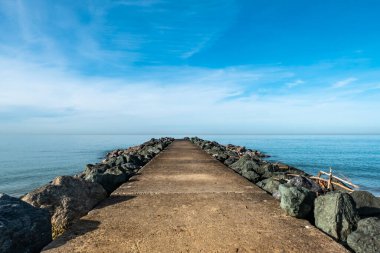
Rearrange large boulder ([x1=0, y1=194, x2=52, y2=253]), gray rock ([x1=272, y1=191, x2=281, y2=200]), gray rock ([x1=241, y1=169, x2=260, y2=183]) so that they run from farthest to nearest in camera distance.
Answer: gray rock ([x1=241, y1=169, x2=260, y2=183]) < gray rock ([x1=272, y1=191, x2=281, y2=200]) < large boulder ([x1=0, y1=194, x2=52, y2=253])

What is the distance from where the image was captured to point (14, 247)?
2355 millimetres

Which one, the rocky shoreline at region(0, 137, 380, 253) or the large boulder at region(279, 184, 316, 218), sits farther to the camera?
the large boulder at region(279, 184, 316, 218)

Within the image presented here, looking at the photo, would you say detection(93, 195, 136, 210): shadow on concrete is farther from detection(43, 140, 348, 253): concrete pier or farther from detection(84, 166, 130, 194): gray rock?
detection(84, 166, 130, 194): gray rock

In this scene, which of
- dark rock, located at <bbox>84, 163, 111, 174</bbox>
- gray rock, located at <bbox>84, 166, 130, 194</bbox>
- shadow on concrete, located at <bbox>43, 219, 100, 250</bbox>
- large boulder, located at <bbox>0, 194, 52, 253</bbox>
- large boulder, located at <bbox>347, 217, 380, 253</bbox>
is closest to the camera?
large boulder, located at <bbox>0, 194, 52, 253</bbox>

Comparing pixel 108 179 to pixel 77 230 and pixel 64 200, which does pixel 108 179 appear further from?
pixel 77 230

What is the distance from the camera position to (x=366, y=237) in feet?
8.50

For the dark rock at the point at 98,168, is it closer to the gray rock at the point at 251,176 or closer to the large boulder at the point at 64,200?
the large boulder at the point at 64,200

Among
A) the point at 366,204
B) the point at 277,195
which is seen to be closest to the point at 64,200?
the point at 277,195

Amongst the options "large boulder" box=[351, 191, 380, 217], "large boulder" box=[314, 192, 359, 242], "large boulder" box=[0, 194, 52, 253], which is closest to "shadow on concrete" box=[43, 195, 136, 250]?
"large boulder" box=[0, 194, 52, 253]

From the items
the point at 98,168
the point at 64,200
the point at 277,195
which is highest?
the point at 64,200

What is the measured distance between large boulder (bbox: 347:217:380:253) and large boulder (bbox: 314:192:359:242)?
0.42ft

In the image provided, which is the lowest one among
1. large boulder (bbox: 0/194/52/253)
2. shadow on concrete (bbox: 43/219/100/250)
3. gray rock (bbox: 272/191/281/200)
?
shadow on concrete (bbox: 43/219/100/250)

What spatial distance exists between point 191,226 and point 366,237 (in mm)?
1625

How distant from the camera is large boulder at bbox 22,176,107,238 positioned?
3.38m
